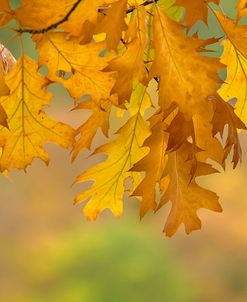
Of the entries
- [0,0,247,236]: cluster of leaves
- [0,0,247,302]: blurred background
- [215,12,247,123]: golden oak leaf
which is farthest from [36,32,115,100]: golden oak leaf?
[0,0,247,302]: blurred background

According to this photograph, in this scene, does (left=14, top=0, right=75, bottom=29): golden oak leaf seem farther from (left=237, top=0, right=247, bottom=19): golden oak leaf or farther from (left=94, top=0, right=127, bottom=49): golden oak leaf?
(left=237, top=0, right=247, bottom=19): golden oak leaf

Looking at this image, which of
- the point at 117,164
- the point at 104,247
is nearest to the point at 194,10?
the point at 117,164

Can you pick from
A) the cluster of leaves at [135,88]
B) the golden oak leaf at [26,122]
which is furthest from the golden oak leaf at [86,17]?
the golden oak leaf at [26,122]

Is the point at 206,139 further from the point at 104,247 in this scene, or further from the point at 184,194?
the point at 104,247

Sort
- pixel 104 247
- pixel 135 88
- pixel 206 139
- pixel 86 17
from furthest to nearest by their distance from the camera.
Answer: pixel 104 247
pixel 135 88
pixel 206 139
pixel 86 17

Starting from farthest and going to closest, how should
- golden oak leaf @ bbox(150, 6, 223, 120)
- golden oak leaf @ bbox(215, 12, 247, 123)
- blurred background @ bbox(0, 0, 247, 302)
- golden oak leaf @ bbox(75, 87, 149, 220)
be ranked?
blurred background @ bbox(0, 0, 247, 302)
golden oak leaf @ bbox(75, 87, 149, 220)
golden oak leaf @ bbox(215, 12, 247, 123)
golden oak leaf @ bbox(150, 6, 223, 120)

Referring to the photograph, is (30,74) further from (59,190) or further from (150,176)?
(59,190)

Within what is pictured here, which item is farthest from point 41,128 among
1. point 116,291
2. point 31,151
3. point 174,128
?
point 116,291

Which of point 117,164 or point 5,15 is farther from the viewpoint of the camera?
Answer: point 117,164
